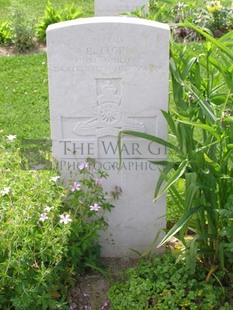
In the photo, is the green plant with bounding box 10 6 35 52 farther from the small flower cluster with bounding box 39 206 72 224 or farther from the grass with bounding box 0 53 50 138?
the small flower cluster with bounding box 39 206 72 224

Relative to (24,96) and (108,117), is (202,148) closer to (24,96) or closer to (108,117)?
(108,117)

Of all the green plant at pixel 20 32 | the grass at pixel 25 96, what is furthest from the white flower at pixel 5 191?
the green plant at pixel 20 32

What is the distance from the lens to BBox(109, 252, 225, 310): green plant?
3.34 m

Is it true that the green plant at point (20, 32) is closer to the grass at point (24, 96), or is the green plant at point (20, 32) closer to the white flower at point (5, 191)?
the grass at point (24, 96)

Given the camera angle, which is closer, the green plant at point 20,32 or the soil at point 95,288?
the soil at point 95,288

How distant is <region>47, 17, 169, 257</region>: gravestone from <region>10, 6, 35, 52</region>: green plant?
4.26 meters

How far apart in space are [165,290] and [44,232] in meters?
0.70

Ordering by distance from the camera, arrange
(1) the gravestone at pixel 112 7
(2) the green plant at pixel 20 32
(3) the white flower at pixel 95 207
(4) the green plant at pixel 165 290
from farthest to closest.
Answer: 1. (2) the green plant at pixel 20 32
2. (1) the gravestone at pixel 112 7
3. (3) the white flower at pixel 95 207
4. (4) the green plant at pixel 165 290

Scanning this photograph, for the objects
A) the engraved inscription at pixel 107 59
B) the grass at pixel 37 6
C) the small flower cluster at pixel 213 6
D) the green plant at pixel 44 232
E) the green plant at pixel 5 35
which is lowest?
the green plant at pixel 44 232

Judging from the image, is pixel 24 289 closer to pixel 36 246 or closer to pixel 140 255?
pixel 36 246

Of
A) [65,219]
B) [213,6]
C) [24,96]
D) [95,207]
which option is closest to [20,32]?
[24,96]

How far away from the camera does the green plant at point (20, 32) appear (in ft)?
25.3

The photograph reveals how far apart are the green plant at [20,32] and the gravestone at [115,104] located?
4.26 metres

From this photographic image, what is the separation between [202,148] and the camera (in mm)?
3205
